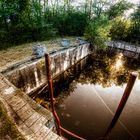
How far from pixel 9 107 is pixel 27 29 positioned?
10321 mm

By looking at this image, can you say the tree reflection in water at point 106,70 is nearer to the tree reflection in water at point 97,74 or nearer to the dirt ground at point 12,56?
the tree reflection in water at point 97,74

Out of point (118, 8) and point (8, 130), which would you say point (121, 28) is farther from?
point (8, 130)

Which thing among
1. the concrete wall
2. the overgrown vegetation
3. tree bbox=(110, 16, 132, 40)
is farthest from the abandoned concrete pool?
tree bbox=(110, 16, 132, 40)

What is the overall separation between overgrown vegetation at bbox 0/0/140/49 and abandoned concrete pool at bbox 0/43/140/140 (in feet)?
12.6

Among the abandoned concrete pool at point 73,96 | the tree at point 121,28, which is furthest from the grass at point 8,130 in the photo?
the tree at point 121,28

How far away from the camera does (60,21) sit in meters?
17.2

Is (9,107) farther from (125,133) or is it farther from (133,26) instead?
(133,26)

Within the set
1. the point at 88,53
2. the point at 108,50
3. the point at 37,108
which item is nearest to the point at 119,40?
the point at 108,50

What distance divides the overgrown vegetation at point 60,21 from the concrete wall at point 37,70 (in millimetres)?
3821

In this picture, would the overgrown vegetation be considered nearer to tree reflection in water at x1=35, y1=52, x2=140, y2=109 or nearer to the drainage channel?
tree reflection in water at x1=35, y1=52, x2=140, y2=109

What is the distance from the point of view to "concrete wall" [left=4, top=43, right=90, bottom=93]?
746 cm

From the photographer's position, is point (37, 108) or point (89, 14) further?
point (89, 14)

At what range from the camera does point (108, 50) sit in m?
18.5

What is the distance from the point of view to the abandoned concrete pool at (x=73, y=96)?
3197 millimetres
